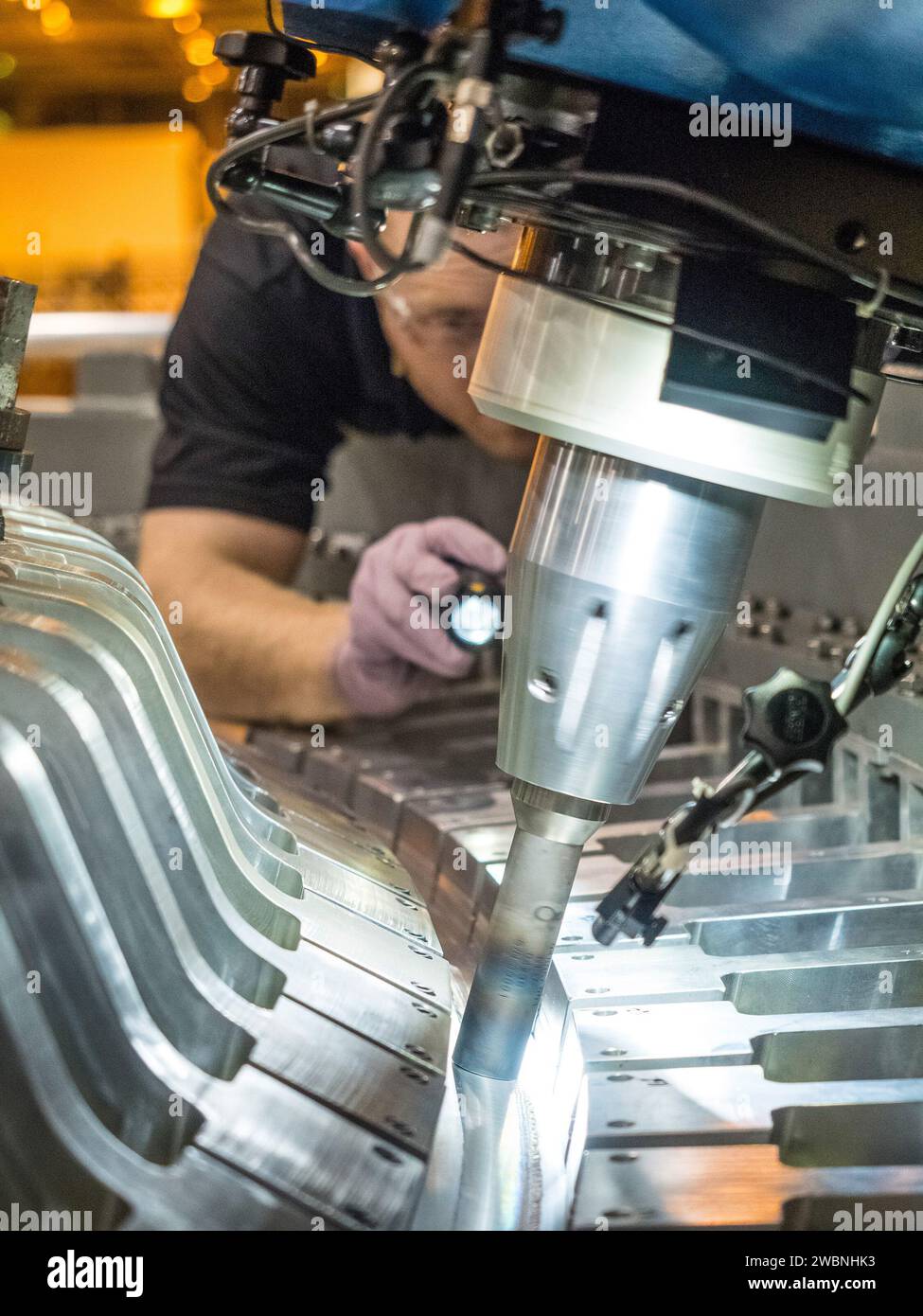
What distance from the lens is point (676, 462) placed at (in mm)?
511

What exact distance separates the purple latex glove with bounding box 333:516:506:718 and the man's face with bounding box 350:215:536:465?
0.52 ft

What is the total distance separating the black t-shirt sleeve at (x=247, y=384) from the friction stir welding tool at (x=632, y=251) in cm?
135

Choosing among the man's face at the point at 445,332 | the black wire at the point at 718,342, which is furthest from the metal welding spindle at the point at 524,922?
the man's face at the point at 445,332

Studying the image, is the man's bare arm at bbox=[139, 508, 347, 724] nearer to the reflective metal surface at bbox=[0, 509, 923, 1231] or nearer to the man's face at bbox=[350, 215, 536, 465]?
the man's face at bbox=[350, 215, 536, 465]

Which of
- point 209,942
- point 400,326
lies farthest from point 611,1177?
point 400,326

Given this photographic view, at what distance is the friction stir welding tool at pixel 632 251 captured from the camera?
468mm

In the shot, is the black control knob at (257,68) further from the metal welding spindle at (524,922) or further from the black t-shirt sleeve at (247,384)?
the black t-shirt sleeve at (247,384)

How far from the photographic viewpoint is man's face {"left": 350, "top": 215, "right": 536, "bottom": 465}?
1515mm

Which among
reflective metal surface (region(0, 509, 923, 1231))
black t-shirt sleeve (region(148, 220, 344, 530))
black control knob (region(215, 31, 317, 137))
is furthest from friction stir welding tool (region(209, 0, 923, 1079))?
black t-shirt sleeve (region(148, 220, 344, 530))

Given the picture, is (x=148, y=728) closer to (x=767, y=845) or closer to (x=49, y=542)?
(x=49, y=542)

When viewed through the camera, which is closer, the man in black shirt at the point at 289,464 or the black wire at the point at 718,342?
the black wire at the point at 718,342

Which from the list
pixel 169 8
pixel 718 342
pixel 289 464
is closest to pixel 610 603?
pixel 718 342

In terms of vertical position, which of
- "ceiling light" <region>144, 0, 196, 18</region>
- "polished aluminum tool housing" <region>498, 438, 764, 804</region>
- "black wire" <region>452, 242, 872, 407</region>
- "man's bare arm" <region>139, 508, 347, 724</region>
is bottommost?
"man's bare arm" <region>139, 508, 347, 724</region>

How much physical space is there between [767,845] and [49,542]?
0.56m
